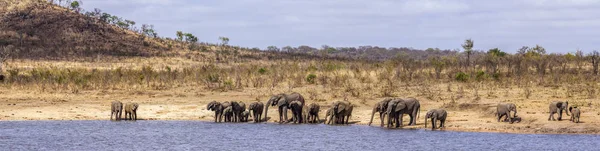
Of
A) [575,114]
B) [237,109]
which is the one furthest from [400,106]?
[237,109]

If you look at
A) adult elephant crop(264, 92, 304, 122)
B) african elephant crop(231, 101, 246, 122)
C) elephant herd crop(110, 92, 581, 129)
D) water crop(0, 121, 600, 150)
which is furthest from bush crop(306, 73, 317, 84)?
water crop(0, 121, 600, 150)

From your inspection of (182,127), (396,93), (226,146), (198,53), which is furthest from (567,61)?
(198,53)

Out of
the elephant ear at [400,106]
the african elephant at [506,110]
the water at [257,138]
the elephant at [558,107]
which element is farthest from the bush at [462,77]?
the elephant at [558,107]

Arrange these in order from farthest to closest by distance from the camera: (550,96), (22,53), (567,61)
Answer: (22,53)
(567,61)
(550,96)

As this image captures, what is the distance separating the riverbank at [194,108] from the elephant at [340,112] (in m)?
0.69

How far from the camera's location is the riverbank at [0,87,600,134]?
27.9 m

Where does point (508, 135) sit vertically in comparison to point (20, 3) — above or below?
below

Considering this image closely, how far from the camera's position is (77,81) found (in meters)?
43.4

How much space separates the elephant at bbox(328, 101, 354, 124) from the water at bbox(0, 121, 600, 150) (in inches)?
23.0

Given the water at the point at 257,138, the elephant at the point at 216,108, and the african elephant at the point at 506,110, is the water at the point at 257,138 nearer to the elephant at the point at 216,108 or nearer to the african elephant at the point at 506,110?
the elephant at the point at 216,108

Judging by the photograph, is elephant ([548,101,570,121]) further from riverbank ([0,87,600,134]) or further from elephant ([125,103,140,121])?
elephant ([125,103,140,121])

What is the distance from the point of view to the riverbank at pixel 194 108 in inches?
1097

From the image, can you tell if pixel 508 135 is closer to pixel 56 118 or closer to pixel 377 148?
pixel 377 148

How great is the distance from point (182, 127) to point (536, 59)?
2187 cm
